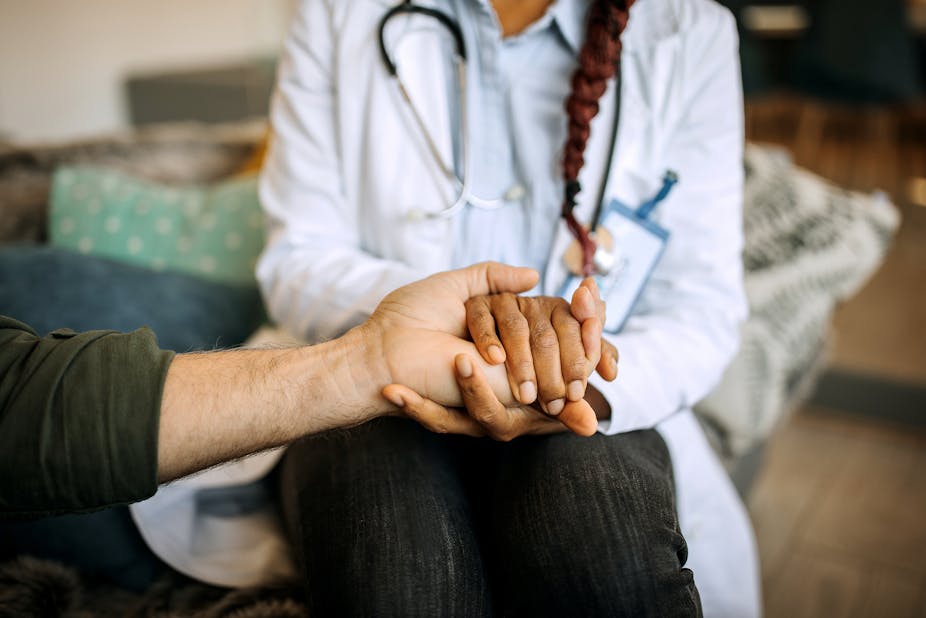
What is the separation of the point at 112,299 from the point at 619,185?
74cm

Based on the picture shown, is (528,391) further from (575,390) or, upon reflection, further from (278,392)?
(278,392)

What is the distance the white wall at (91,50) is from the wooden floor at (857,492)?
2.73 metres

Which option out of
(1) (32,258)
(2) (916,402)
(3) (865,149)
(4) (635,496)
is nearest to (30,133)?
(1) (32,258)

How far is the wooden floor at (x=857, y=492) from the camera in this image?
148 cm

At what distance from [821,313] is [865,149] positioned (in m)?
3.38

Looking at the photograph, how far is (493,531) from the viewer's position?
0.79 meters

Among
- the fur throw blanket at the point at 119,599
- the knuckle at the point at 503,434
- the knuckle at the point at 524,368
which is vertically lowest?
the fur throw blanket at the point at 119,599

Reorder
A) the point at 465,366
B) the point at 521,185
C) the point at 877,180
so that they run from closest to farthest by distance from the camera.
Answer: the point at 465,366 < the point at 521,185 < the point at 877,180

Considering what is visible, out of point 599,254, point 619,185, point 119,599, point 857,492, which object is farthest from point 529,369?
point 857,492

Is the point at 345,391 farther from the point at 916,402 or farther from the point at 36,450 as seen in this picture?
the point at 916,402

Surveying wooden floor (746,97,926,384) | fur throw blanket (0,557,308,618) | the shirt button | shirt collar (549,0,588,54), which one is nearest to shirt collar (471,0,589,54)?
shirt collar (549,0,588,54)

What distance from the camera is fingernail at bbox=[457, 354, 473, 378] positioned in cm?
72

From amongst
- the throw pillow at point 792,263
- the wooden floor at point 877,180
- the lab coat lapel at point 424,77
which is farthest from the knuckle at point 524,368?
the wooden floor at point 877,180

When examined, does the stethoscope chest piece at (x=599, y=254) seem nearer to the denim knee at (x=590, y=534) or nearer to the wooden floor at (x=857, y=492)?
the denim knee at (x=590, y=534)
